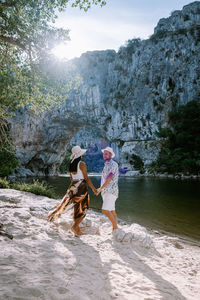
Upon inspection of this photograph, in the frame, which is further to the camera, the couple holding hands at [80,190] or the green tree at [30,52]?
the green tree at [30,52]

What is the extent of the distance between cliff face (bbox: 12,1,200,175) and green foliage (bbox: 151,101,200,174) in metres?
2.43

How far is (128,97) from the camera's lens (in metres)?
50.6

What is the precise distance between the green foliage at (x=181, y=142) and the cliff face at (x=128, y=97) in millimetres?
2428

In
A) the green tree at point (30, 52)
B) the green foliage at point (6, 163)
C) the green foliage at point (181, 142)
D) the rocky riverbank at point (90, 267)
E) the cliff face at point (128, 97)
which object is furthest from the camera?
the cliff face at point (128, 97)

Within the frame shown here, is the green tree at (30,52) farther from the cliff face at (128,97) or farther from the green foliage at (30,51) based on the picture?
the cliff face at (128,97)

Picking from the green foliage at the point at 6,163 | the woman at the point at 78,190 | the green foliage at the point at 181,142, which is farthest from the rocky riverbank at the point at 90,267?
the green foliage at the point at 181,142

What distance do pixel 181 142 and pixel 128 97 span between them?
18074mm

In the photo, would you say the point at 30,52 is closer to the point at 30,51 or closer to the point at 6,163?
the point at 30,51

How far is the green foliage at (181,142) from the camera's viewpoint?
36.1m

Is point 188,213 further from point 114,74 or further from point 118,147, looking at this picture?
point 114,74

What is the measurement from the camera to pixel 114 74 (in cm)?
5319

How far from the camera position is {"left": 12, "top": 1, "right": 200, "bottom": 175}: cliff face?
4422 centimetres

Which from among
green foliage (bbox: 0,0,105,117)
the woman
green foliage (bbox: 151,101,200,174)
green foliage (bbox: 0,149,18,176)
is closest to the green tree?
green foliage (bbox: 0,0,105,117)

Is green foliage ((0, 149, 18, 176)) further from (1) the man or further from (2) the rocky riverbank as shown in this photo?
(1) the man
